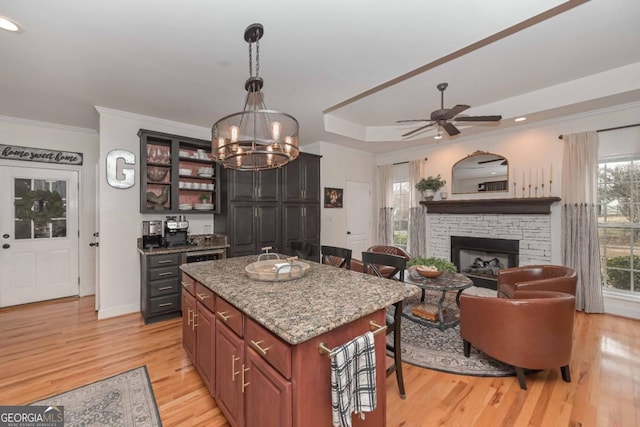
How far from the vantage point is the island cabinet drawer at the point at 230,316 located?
1512 mm

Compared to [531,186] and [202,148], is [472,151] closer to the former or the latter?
[531,186]

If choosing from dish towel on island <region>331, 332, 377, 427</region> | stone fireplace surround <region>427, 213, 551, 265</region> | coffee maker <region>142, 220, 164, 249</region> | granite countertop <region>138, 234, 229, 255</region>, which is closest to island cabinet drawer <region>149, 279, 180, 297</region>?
granite countertop <region>138, 234, 229, 255</region>

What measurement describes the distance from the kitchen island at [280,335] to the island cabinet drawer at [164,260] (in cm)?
166

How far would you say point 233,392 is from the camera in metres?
1.60

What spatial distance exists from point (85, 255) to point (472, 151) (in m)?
6.86

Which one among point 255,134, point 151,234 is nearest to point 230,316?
point 255,134

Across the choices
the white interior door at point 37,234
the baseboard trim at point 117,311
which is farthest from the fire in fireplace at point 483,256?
the white interior door at point 37,234

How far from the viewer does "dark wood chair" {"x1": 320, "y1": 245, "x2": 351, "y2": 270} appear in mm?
2824

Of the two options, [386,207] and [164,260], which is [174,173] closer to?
[164,260]

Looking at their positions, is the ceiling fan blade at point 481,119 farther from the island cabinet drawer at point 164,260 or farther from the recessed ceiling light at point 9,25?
the recessed ceiling light at point 9,25

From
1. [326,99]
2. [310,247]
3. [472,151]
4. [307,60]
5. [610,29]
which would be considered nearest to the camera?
[610,29]

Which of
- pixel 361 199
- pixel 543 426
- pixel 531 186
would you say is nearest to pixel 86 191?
pixel 361 199

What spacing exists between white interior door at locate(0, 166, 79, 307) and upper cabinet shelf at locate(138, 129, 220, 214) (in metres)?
1.68

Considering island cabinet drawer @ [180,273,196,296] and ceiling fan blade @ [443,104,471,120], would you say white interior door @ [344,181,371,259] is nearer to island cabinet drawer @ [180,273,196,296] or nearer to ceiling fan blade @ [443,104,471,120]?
ceiling fan blade @ [443,104,471,120]
